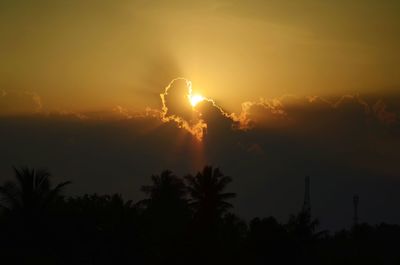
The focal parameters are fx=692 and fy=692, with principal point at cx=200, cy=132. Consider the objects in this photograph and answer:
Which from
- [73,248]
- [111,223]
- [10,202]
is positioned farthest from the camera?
[111,223]

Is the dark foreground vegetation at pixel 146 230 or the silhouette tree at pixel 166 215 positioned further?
the silhouette tree at pixel 166 215

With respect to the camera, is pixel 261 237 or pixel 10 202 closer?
pixel 10 202

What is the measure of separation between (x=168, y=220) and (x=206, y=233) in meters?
8.25

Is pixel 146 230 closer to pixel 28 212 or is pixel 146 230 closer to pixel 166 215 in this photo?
pixel 166 215

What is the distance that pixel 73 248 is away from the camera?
51.5 m

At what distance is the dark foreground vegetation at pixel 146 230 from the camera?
46.3 meters

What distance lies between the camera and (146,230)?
58938 mm

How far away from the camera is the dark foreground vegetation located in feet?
152

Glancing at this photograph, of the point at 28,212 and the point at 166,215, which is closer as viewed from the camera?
the point at 28,212

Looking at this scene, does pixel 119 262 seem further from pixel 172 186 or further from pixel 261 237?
pixel 261 237

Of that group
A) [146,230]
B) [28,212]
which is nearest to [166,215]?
[146,230]

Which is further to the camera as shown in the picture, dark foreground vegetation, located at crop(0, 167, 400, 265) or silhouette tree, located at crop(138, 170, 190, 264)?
silhouette tree, located at crop(138, 170, 190, 264)

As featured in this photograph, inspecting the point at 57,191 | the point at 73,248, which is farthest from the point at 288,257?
the point at 57,191

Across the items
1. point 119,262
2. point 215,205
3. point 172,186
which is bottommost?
point 119,262
